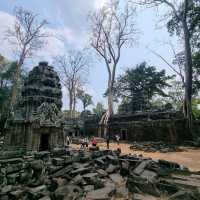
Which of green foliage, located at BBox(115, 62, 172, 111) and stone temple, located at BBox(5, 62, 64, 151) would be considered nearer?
stone temple, located at BBox(5, 62, 64, 151)

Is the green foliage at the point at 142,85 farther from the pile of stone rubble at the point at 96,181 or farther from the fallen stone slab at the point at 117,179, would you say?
the fallen stone slab at the point at 117,179

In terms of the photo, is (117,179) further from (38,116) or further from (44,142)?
(44,142)

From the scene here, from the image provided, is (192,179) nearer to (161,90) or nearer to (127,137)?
(127,137)

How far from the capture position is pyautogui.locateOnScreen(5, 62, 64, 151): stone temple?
43.0 feet

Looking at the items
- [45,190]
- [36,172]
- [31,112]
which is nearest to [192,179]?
[45,190]

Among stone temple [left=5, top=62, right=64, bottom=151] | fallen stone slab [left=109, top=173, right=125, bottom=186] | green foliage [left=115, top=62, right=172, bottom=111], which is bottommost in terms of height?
fallen stone slab [left=109, top=173, right=125, bottom=186]

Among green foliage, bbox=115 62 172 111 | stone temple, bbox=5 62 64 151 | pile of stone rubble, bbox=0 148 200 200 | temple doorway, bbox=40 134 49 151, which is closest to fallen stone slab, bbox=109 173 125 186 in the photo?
pile of stone rubble, bbox=0 148 200 200

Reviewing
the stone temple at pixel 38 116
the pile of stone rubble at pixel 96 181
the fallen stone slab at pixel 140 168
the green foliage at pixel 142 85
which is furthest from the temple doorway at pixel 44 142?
the green foliage at pixel 142 85

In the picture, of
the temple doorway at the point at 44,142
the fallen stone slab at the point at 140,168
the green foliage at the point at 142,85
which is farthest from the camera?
the green foliage at the point at 142,85

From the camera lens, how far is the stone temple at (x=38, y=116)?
1310 centimetres

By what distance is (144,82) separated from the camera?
31484mm

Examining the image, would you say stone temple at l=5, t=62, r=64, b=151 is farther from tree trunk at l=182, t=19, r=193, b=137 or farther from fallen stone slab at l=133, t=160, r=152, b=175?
tree trunk at l=182, t=19, r=193, b=137

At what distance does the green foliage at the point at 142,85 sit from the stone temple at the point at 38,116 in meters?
18.3

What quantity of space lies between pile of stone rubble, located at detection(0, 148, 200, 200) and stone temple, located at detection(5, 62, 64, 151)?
339 centimetres
